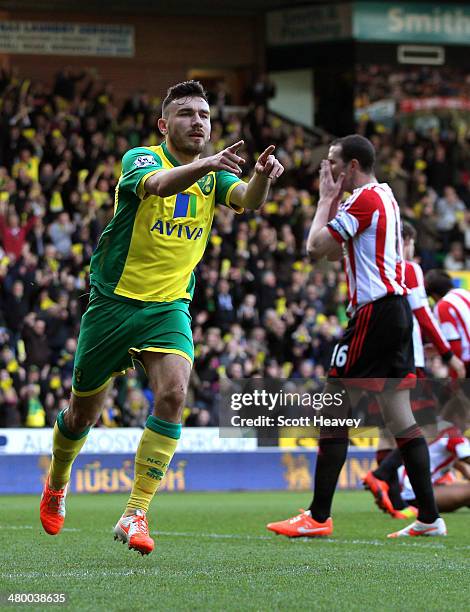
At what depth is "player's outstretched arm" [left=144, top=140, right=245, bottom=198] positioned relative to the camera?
19.6ft

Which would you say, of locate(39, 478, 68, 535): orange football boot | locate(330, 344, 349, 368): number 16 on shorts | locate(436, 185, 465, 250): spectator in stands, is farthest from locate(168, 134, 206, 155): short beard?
locate(436, 185, 465, 250): spectator in stands

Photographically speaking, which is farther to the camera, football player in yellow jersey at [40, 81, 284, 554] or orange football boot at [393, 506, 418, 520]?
orange football boot at [393, 506, 418, 520]

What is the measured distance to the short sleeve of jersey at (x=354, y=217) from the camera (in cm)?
812

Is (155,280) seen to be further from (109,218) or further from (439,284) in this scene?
(109,218)

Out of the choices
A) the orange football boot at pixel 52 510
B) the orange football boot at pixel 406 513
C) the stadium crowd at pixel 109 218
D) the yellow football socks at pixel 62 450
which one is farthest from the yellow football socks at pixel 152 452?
the stadium crowd at pixel 109 218

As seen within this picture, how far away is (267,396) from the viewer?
12492 mm

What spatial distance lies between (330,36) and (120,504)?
56.0 ft

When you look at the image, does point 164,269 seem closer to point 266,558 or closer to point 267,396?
point 266,558

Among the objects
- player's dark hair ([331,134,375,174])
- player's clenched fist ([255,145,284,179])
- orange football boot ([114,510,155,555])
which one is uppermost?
player's clenched fist ([255,145,284,179])

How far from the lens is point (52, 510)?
24.1 feet

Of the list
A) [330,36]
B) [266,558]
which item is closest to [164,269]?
[266,558]

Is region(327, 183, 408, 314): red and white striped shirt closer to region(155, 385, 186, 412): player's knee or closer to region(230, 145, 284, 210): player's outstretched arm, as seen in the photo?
region(230, 145, 284, 210): player's outstretched arm

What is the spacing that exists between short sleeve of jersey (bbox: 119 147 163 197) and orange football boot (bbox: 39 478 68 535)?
6.11 ft

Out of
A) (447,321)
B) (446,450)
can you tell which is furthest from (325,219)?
(446,450)
